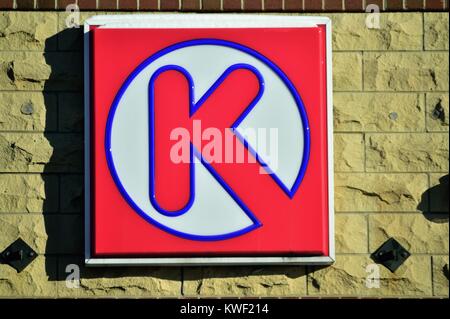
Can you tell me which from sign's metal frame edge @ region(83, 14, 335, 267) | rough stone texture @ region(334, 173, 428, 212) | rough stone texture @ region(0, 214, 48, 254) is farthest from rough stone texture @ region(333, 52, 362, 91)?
rough stone texture @ region(0, 214, 48, 254)

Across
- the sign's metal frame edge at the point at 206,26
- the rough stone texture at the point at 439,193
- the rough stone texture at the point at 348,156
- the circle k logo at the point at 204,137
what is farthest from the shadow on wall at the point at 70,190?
the rough stone texture at the point at 439,193

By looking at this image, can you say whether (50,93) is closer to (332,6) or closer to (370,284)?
(332,6)

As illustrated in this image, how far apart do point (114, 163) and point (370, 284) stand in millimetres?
2057

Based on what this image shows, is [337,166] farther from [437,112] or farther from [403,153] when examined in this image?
[437,112]

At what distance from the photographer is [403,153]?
6.95 meters

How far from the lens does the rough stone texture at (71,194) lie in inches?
272

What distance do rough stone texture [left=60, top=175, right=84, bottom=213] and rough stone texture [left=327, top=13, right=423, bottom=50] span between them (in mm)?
2143

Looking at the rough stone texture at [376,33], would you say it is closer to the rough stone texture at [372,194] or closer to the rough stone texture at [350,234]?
the rough stone texture at [372,194]

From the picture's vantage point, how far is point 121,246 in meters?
A: 6.73

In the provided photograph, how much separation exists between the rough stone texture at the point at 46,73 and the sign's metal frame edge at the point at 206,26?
5.5 inches

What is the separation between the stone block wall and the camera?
689 cm

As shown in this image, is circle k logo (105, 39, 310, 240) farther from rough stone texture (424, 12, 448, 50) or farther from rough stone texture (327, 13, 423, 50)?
rough stone texture (424, 12, 448, 50)

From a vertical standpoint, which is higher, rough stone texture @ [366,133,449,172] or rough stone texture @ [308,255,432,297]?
rough stone texture @ [366,133,449,172]
